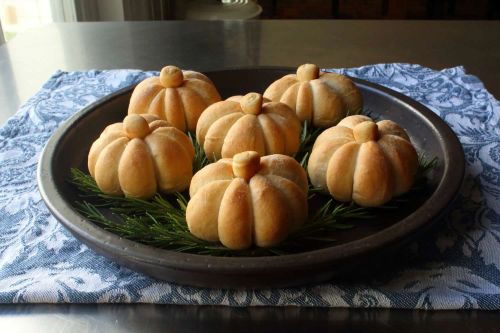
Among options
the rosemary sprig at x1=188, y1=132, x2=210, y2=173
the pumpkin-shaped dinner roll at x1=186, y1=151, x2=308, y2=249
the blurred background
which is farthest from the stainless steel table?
the pumpkin-shaped dinner roll at x1=186, y1=151, x2=308, y2=249

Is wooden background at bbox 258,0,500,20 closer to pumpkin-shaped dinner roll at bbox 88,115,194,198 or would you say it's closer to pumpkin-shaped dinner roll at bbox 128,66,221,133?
pumpkin-shaped dinner roll at bbox 128,66,221,133

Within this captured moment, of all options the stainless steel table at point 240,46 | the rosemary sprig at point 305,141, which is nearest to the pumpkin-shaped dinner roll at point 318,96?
the rosemary sprig at point 305,141

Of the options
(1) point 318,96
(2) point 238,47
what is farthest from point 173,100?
(2) point 238,47

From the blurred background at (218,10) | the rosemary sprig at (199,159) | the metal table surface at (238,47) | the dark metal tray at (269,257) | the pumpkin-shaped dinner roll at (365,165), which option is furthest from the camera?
the blurred background at (218,10)

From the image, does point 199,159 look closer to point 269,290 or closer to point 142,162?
point 142,162

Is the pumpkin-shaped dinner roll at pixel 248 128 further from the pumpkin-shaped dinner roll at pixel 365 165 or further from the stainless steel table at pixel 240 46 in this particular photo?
the stainless steel table at pixel 240 46

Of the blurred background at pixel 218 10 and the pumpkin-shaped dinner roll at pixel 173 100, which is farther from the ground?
the pumpkin-shaped dinner roll at pixel 173 100

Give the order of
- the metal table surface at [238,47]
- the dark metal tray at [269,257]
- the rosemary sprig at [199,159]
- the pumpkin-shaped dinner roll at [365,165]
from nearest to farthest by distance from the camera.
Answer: the dark metal tray at [269,257] → the pumpkin-shaped dinner roll at [365,165] → the rosemary sprig at [199,159] → the metal table surface at [238,47]
